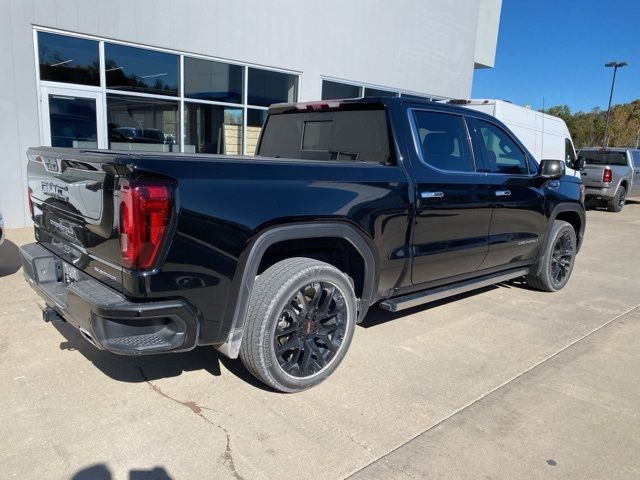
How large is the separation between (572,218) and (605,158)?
11.7 m

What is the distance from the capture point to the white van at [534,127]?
10.1m

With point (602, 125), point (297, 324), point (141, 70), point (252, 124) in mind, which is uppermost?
point (602, 125)

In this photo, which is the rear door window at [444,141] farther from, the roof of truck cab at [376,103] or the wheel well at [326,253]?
the wheel well at [326,253]

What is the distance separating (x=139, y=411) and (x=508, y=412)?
2.23 meters

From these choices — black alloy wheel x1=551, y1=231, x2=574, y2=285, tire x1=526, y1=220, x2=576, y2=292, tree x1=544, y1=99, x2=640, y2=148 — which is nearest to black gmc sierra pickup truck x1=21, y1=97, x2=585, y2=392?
tire x1=526, y1=220, x2=576, y2=292

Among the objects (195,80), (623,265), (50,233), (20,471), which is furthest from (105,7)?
(623,265)

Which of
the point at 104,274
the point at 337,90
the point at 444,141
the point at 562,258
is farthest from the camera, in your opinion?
the point at 337,90

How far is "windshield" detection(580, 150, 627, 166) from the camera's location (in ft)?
51.0

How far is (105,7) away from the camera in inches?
323

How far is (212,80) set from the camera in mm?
10023

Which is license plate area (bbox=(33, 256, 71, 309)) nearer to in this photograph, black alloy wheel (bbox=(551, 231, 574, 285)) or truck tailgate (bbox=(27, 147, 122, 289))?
truck tailgate (bbox=(27, 147, 122, 289))

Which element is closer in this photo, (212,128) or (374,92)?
(212,128)

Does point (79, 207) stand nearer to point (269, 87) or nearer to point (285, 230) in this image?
point (285, 230)

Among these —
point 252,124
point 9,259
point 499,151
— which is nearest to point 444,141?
point 499,151
